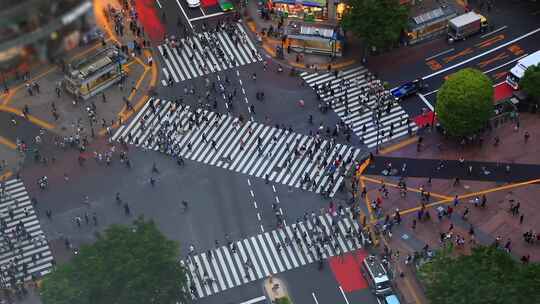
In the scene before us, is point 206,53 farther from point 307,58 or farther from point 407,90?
point 407,90

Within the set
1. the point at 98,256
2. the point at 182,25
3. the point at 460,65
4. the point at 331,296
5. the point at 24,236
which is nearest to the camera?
the point at 98,256

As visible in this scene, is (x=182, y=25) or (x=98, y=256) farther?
(x=182, y=25)

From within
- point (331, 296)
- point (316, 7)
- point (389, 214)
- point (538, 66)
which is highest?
point (316, 7)

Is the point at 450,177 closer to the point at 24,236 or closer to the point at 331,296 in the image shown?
the point at 331,296

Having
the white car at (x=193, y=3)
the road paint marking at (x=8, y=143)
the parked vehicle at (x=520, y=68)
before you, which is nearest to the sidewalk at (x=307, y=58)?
the white car at (x=193, y=3)

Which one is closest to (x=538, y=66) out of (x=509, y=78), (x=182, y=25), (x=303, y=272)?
(x=509, y=78)

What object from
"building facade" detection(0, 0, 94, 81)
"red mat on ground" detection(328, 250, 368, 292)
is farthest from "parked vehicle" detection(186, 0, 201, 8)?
"building facade" detection(0, 0, 94, 81)

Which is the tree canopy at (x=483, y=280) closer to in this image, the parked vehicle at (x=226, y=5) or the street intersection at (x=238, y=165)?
the street intersection at (x=238, y=165)

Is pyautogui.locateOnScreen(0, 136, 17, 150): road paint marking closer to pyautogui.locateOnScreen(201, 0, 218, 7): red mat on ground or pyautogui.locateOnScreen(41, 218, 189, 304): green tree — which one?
pyautogui.locateOnScreen(41, 218, 189, 304): green tree
